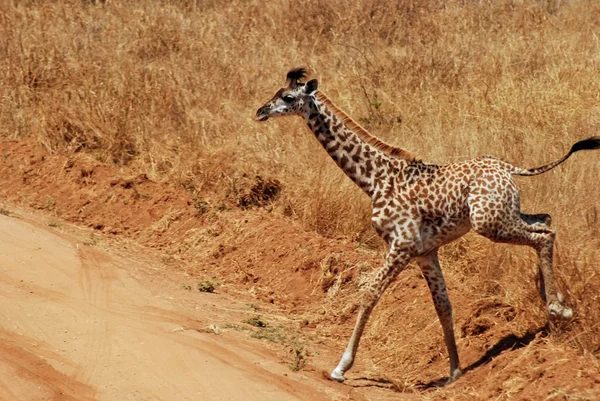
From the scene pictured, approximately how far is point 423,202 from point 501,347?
1400mm

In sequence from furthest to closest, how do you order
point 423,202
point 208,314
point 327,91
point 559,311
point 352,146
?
point 327,91
point 208,314
point 352,146
point 423,202
point 559,311

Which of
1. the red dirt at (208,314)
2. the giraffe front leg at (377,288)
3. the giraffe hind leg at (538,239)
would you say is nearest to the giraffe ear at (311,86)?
the giraffe front leg at (377,288)

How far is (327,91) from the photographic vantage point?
15297mm

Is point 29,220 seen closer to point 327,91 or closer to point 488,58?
point 327,91

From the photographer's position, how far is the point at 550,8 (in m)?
18.2

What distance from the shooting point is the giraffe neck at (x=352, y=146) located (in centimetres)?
879

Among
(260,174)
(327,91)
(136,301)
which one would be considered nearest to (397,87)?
(327,91)

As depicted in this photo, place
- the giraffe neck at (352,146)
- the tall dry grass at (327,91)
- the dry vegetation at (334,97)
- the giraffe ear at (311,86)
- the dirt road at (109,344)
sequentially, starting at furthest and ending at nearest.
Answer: the tall dry grass at (327,91) → the dry vegetation at (334,97) → the giraffe ear at (311,86) → the giraffe neck at (352,146) → the dirt road at (109,344)

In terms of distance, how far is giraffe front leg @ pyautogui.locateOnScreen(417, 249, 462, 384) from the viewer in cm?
848

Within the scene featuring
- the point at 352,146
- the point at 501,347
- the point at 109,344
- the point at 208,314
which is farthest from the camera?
the point at 208,314

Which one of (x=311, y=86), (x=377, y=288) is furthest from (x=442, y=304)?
(x=311, y=86)

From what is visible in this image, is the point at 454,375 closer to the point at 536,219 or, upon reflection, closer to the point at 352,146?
the point at 536,219

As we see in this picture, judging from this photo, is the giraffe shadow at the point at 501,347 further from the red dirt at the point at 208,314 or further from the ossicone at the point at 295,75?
the ossicone at the point at 295,75

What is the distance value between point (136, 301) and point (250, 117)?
16.4 feet
